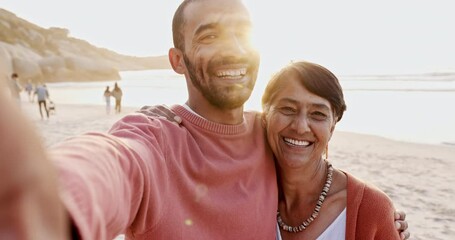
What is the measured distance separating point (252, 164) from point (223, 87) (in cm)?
51

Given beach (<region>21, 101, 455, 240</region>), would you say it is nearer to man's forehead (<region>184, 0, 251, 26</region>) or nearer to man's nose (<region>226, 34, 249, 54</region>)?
man's forehead (<region>184, 0, 251, 26</region>)

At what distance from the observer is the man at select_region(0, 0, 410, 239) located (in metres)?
0.67

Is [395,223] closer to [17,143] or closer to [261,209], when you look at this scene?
[261,209]

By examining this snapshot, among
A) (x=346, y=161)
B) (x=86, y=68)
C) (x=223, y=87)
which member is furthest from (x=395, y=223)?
(x=86, y=68)

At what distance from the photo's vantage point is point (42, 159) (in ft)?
1.48

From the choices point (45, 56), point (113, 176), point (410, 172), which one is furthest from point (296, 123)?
point (45, 56)

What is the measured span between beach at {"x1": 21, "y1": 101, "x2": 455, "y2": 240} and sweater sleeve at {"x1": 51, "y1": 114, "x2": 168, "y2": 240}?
13.0 feet

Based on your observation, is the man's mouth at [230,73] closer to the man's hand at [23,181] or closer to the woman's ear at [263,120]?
the woman's ear at [263,120]

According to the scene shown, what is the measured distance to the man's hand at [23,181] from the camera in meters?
0.41

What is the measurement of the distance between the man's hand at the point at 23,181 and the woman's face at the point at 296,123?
2.03 metres

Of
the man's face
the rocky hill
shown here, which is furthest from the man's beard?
the rocky hill

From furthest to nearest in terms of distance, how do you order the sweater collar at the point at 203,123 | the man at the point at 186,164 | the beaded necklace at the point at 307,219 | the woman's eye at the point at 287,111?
the woman's eye at the point at 287,111 < the beaded necklace at the point at 307,219 < the sweater collar at the point at 203,123 < the man at the point at 186,164

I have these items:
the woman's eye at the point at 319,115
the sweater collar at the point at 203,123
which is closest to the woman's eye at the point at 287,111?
the woman's eye at the point at 319,115

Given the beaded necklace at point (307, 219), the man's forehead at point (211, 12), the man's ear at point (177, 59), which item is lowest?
the beaded necklace at point (307, 219)
